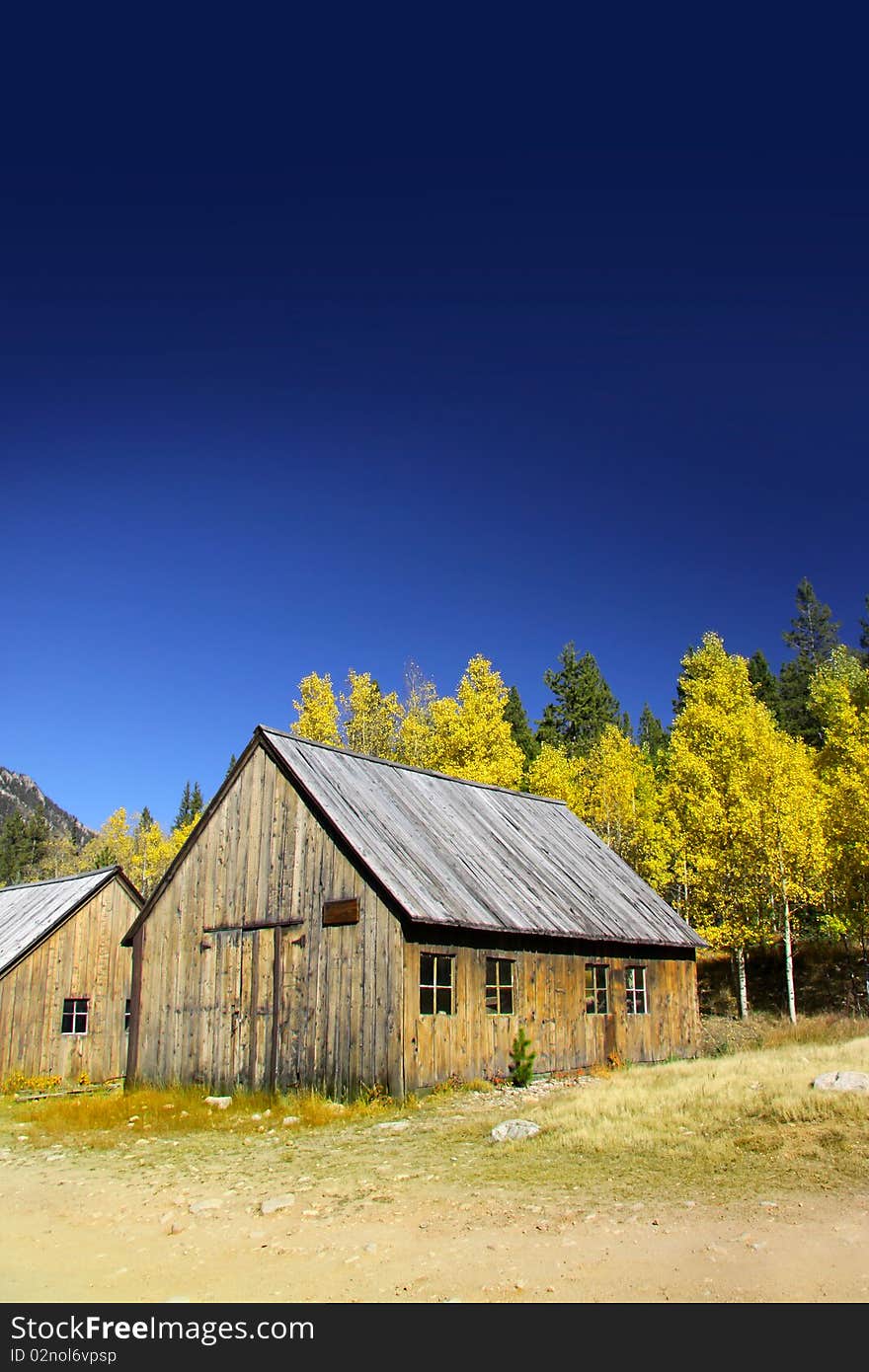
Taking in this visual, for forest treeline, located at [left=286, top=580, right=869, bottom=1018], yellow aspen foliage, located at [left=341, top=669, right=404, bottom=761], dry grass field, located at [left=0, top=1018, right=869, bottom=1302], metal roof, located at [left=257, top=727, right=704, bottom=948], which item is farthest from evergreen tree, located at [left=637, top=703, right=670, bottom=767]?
dry grass field, located at [left=0, top=1018, right=869, bottom=1302]

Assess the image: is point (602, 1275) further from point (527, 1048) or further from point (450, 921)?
point (527, 1048)

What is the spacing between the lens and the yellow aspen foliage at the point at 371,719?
49000 millimetres

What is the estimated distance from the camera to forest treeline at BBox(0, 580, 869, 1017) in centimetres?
3497

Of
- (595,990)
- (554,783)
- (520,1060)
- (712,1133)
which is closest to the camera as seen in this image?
(712,1133)

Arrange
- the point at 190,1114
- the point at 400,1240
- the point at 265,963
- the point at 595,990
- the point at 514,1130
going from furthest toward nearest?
the point at 595,990 < the point at 265,963 < the point at 190,1114 < the point at 514,1130 < the point at 400,1240

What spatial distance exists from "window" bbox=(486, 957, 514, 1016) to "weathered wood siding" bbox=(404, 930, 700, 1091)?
0.13 metres

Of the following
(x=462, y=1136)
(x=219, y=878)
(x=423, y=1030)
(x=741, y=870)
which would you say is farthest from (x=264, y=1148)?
(x=741, y=870)

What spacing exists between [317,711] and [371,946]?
2858cm

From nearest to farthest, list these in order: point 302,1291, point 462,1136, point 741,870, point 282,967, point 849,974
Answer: point 302,1291, point 462,1136, point 282,967, point 741,870, point 849,974

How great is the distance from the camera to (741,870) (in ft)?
115

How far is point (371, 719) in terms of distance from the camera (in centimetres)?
4938

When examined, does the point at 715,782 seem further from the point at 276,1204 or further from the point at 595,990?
the point at 276,1204

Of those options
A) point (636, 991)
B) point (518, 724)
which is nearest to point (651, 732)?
point (518, 724)

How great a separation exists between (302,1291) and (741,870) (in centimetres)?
3066
